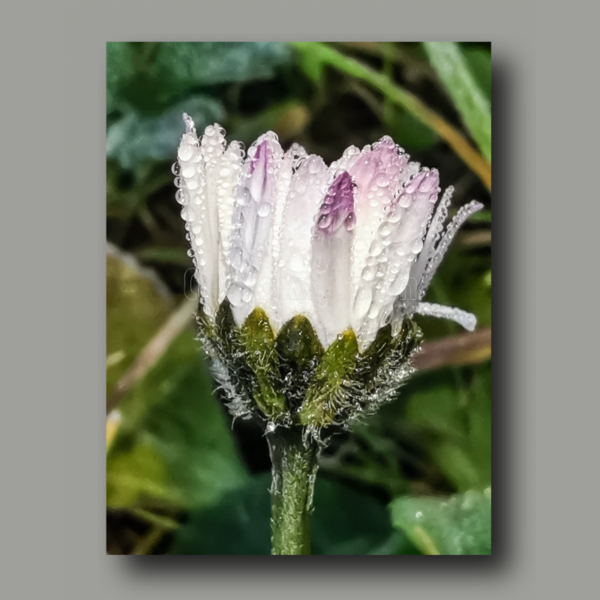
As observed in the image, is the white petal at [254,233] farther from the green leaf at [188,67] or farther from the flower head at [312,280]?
the green leaf at [188,67]

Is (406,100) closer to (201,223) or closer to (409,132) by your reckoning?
(409,132)

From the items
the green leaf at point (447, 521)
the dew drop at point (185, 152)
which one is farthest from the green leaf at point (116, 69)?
the green leaf at point (447, 521)

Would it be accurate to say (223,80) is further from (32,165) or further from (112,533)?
(112,533)

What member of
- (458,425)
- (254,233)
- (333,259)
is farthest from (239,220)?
(458,425)

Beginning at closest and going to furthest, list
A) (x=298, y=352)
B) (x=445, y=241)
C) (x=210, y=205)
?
(x=298, y=352), (x=210, y=205), (x=445, y=241)

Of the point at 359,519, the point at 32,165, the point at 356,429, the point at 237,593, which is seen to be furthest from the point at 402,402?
the point at 32,165

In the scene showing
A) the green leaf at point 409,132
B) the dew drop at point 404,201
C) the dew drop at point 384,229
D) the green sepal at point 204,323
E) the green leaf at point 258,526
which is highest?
the green leaf at point 409,132
